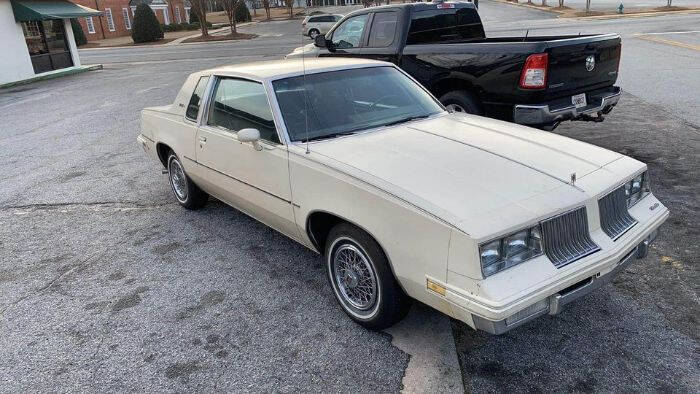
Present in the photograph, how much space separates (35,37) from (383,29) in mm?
20187

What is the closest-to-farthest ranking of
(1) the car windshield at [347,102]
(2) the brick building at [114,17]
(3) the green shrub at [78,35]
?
(1) the car windshield at [347,102], (3) the green shrub at [78,35], (2) the brick building at [114,17]

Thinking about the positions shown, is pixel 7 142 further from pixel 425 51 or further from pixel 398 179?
pixel 398 179

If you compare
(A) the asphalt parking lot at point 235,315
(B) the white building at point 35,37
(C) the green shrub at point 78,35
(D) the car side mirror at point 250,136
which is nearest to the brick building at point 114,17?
(C) the green shrub at point 78,35

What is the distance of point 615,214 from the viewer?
3.11 m

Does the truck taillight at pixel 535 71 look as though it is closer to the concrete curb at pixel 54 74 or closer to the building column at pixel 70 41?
the concrete curb at pixel 54 74

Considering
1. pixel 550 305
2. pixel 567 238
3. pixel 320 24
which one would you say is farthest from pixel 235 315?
pixel 320 24

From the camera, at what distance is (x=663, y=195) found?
5.05 m

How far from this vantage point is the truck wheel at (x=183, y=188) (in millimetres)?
5332

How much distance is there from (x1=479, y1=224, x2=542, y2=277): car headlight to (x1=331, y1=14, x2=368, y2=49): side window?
575cm

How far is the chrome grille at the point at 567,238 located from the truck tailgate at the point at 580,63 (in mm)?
3162

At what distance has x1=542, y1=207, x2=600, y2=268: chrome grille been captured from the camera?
2.74m

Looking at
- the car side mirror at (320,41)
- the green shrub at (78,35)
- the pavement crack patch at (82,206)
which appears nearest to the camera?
the pavement crack patch at (82,206)

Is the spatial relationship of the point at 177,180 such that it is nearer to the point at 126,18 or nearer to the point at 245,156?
the point at 245,156

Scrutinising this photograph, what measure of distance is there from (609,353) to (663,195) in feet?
8.92
